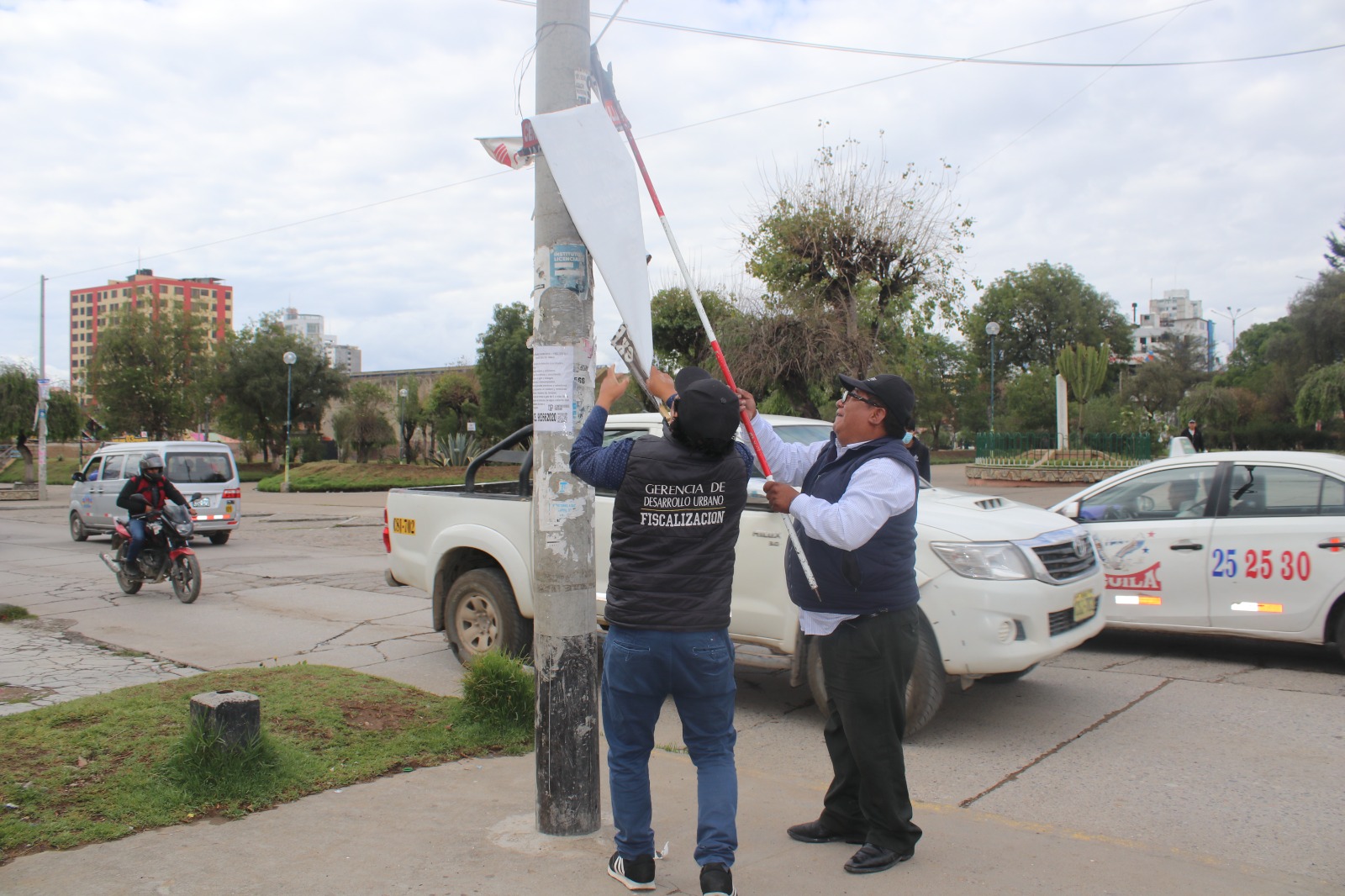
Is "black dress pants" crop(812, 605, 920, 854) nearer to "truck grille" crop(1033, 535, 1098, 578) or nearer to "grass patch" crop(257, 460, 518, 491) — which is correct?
"truck grille" crop(1033, 535, 1098, 578)

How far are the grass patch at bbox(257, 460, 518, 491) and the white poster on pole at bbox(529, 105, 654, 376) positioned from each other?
28619mm

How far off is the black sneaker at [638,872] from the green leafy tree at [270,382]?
50.9m

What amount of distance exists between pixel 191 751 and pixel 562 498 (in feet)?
7.28

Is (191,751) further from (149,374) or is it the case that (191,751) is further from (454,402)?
(149,374)

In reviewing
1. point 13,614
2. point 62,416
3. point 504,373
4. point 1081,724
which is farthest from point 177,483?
point 62,416

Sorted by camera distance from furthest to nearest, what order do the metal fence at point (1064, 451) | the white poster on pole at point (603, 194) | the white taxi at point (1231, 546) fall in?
1. the metal fence at point (1064, 451)
2. the white taxi at point (1231, 546)
3. the white poster on pole at point (603, 194)

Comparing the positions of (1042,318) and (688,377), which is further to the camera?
(1042,318)

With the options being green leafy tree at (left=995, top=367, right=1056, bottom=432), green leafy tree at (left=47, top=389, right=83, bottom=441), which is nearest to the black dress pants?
green leafy tree at (left=47, top=389, right=83, bottom=441)

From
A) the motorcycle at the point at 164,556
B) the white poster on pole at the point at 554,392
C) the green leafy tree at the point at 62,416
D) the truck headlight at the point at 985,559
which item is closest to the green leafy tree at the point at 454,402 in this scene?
the green leafy tree at the point at 62,416

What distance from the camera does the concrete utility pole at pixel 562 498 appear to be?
3947mm

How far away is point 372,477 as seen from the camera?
38000mm

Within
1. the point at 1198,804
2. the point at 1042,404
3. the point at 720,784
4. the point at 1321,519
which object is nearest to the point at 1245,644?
the point at 1321,519

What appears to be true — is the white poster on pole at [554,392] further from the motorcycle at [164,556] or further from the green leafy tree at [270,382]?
the green leafy tree at [270,382]

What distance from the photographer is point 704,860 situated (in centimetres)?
337
